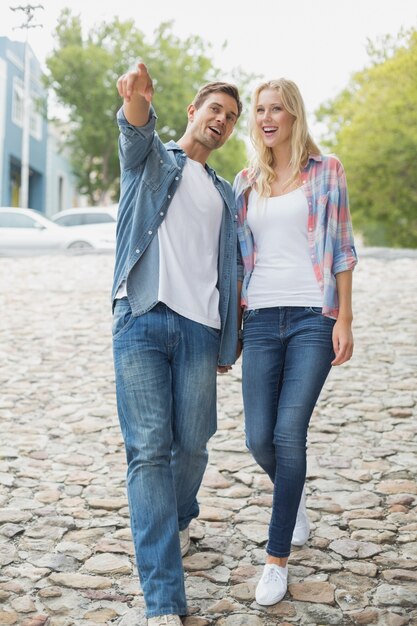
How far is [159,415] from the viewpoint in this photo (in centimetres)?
315

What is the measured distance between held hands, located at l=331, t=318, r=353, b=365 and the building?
28.3 meters

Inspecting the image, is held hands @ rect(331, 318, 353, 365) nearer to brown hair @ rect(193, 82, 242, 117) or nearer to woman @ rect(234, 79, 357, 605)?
woman @ rect(234, 79, 357, 605)

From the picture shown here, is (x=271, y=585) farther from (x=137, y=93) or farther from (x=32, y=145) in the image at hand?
(x=32, y=145)

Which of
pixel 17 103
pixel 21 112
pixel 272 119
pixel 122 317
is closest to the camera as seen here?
pixel 122 317

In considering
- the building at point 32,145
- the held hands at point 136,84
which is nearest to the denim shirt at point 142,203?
the held hands at point 136,84

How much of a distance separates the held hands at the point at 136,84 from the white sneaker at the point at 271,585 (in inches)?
81.4

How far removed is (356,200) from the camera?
31.7m

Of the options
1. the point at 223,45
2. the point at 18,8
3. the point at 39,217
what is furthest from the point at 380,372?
the point at 223,45

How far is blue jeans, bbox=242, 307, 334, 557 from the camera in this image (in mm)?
3361

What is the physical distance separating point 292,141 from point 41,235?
1699 cm

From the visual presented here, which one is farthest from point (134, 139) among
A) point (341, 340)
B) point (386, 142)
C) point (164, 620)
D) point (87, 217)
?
point (386, 142)

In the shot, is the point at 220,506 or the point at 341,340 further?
the point at 220,506

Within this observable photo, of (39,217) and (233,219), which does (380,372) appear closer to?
(233,219)

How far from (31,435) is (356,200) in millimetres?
27222
